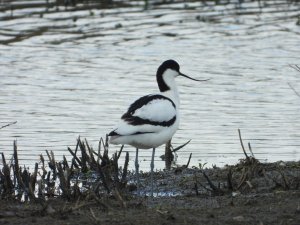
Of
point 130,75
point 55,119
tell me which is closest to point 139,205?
point 55,119

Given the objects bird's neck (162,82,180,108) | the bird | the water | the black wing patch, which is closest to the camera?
the bird

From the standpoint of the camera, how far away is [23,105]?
1347cm

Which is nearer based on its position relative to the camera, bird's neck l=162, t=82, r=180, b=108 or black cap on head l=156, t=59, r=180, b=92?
bird's neck l=162, t=82, r=180, b=108

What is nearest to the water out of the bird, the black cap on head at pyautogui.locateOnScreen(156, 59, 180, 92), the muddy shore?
the black cap on head at pyautogui.locateOnScreen(156, 59, 180, 92)

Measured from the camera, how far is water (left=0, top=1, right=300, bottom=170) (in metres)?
11.4

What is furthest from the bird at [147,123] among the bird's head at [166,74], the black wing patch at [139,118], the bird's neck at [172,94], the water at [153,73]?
the water at [153,73]

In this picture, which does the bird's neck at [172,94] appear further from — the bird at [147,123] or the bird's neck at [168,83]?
the bird at [147,123]

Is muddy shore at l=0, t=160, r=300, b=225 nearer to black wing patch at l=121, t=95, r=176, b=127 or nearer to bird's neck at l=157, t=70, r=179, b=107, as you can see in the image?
black wing patch at l=121, t=95, r=176, b=127

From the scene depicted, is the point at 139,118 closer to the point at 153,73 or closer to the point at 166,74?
the point at 166,74

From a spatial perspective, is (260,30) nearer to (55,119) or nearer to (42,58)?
(42,58)

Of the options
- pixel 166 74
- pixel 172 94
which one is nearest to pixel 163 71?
pixel 166 74

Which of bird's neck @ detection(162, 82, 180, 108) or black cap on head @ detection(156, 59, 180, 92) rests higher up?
black cap on head @ detection(156, 59, 180, 92)

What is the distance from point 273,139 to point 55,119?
3070 mm

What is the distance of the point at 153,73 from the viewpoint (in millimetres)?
15805
